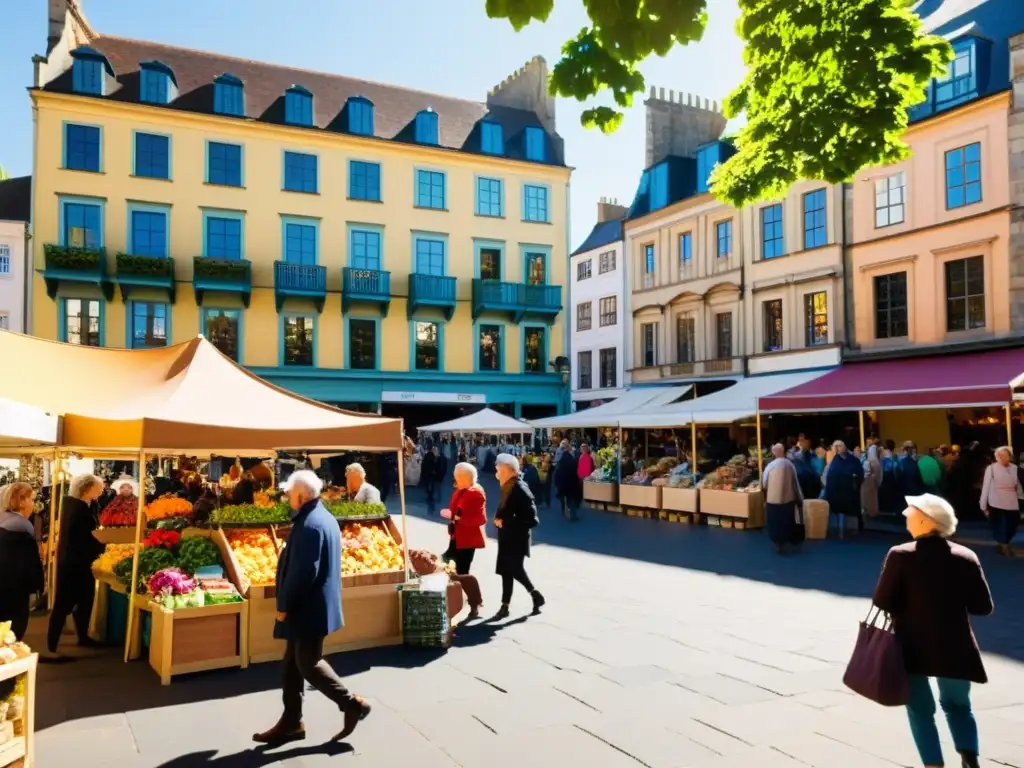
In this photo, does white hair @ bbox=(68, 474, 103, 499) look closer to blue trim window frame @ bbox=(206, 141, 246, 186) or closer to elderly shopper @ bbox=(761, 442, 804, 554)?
elderly shopper @ bbox=(761, 442, 804, 554)

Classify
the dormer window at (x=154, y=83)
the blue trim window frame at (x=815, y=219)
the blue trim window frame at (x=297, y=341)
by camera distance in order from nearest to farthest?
the blue trim window frame at (x=815, y=219) → the dormer window at (x=154, y=83) → the blue trim window frame at (x=297, y=341)

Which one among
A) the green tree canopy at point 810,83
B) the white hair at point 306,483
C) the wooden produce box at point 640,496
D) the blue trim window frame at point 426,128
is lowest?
the wooden produce box at point 640,496

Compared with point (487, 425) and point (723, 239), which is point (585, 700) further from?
point (723, 239)

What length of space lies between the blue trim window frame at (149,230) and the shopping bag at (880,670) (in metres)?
27.8

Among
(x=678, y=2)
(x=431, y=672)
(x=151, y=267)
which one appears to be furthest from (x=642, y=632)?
(x=151, y=267)

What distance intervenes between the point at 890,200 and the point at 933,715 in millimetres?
21728

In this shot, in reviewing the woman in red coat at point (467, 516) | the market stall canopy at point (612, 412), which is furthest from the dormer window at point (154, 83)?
the woman in red coat at point (467, 516)

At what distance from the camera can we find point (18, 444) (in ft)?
28.9

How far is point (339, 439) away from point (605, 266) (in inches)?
1363

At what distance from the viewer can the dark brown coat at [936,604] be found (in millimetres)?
4336

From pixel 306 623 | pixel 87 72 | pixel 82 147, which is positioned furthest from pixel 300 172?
pixel 306 623

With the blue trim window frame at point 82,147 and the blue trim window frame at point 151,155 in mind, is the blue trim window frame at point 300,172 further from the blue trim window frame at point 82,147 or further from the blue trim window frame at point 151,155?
the blue trim window frame at point 82,147

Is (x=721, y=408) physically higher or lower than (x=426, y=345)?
lower

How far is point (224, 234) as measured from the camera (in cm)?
2936
